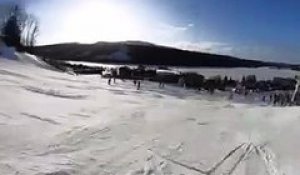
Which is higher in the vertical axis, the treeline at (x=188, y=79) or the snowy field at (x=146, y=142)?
the snowy field at (x=146, y=142)

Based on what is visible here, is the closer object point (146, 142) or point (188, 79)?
point (146, 142)

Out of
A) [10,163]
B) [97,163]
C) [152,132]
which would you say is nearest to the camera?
[10,163]

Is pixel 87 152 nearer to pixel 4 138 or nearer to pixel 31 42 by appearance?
pixel 4 138

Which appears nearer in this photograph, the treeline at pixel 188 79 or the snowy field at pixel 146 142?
the snowy field at pixel 146 142

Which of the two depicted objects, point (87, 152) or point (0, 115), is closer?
point (87, 152)

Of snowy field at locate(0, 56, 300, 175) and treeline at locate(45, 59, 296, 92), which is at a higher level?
snowy field at locate(0, 56, 300, 175)

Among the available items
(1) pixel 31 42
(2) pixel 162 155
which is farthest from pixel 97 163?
(1) pixel 31 42

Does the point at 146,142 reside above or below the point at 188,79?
above

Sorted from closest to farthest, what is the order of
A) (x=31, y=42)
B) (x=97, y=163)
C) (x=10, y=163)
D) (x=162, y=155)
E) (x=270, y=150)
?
(x=10, y=163)
(x=97, y=163)
(x=162, y=155)
(x=270, y=150)
(x=31, y=42)
